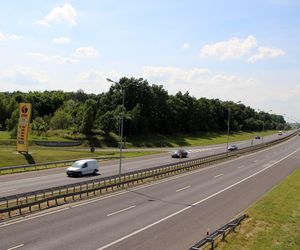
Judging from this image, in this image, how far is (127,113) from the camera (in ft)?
353

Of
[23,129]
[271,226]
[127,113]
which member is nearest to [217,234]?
[271,226]

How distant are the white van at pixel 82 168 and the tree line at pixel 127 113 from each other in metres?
39.7

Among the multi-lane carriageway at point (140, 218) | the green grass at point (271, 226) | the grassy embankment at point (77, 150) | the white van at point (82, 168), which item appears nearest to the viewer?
the multi-lane carriageway at point (140, 218)

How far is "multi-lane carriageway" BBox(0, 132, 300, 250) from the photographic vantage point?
747 inches

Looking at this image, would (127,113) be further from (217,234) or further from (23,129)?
(217,234)

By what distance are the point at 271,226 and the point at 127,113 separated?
280 ft

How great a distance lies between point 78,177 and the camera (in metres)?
43.3

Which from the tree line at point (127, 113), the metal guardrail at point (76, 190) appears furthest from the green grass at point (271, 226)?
the tree line at point (127, 113)

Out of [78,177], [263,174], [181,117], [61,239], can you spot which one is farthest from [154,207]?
[181,117]

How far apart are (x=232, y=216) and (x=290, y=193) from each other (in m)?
11.1

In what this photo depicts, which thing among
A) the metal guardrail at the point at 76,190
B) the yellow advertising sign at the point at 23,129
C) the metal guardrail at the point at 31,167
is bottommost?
the metal guardrail at the point at 31,167

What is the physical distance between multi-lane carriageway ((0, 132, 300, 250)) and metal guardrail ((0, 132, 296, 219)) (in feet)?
3.59

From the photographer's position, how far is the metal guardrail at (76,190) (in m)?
25.4

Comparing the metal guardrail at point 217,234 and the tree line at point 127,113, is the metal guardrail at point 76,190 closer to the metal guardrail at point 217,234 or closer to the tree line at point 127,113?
the metal guardrail at point 217,234
